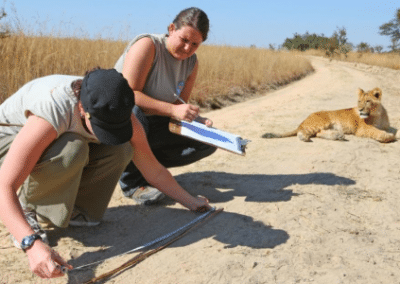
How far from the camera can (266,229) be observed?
2.92 metres

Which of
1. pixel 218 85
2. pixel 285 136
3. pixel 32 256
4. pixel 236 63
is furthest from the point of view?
pixel 236 63

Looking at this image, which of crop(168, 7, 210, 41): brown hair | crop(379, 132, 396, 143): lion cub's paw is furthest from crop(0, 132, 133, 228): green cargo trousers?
crop(379, 132, 396, 143): lion cub's paw

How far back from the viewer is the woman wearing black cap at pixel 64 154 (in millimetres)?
2029

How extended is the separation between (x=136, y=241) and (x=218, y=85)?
22.9 feet

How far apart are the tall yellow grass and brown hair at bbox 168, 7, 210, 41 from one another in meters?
3.81

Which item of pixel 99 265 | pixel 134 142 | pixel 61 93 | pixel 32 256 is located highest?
pixel 61 93

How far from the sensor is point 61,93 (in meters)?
2.33

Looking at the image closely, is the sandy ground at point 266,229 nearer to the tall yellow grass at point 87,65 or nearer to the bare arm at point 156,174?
the bare arm at point 156,174

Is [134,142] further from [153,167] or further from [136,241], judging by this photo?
[136,241]

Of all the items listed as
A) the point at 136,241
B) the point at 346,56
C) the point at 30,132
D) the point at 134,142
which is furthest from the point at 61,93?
the point at 346,56

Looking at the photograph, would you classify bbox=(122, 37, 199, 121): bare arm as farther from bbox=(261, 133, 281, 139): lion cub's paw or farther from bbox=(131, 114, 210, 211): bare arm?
bbox=(261, 133, 281, 139): lion cub's paw

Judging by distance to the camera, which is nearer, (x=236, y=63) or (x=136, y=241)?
(x=136, y=241)

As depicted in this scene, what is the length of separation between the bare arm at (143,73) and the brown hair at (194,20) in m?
0.27

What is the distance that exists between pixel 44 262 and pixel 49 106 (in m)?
0.79
